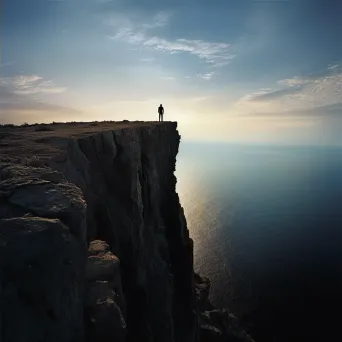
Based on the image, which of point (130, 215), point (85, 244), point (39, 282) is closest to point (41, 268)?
point (39, 282)

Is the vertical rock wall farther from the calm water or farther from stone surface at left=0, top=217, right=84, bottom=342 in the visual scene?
the calm water

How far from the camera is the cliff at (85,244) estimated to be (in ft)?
24.1

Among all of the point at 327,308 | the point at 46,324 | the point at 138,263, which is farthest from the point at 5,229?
the point at 327,308

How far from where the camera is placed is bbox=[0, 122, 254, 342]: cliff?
24.1 feet

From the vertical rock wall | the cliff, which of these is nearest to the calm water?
the cliff

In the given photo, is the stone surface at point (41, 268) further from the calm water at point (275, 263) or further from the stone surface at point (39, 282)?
the calm water at point (275, 263)

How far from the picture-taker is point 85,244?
359 inches

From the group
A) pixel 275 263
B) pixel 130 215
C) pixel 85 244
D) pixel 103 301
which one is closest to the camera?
pixel 85 244

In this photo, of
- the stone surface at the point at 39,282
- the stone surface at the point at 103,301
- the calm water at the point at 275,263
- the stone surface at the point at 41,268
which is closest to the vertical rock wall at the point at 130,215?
the stone surface at the point at 103,301

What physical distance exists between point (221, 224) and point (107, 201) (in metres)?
112

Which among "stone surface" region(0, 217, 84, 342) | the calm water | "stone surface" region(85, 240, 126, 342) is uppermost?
"stone surface" region(0, 217, 84, 342)

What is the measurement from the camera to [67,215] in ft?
29.2

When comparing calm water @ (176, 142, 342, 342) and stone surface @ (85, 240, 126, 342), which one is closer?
stone surface @ (85, 240, 126, 342)

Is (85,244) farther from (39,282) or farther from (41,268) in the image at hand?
(39,282)
